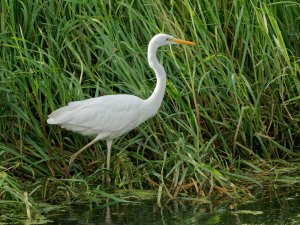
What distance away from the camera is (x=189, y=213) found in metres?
6.70

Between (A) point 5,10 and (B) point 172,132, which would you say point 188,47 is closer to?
(B) point 172,132

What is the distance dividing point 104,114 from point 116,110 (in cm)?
11

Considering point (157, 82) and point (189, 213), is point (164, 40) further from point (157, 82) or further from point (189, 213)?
point (189, 213)

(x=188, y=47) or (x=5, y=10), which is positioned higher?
(x=5, y=10)

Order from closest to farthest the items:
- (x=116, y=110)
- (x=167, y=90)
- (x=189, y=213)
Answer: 1. (x=189, y=213)
2. (x=116, y=110)
3. (x=167, y=90)

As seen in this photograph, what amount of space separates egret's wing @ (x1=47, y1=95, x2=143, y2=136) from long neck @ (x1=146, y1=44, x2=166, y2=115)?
119 mm

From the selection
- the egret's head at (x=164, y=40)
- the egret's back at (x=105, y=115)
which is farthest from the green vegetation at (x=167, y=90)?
the egret's head at (x=164, y=40)

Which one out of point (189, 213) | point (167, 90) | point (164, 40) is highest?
point (164, 40)

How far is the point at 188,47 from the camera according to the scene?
8.16 m

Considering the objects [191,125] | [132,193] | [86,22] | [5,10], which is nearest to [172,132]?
[191,125]

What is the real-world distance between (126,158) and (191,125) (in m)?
0.60

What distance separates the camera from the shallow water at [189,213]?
6457 mm

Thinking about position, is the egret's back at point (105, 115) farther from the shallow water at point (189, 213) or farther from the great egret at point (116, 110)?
the shallow water at point (189, 213)

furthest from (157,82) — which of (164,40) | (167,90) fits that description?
(164,40)
